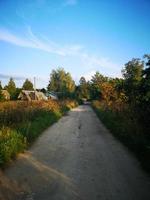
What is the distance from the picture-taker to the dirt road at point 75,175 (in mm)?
5547

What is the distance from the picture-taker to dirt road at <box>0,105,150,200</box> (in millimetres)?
5547

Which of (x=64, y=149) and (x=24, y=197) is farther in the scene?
(x=64, y=149)

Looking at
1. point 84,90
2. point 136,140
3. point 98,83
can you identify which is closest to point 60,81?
point 84,90

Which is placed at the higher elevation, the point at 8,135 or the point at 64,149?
the point at 8,135

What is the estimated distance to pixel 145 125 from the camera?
1018 centimetres

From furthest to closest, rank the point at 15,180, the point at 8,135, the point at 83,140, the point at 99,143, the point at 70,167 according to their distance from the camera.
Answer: the point at 83,140, the point at 99,143, the point at 8,135, the point at 70,167, the point at 15,180

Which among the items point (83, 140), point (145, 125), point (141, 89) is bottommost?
point (83, 140)

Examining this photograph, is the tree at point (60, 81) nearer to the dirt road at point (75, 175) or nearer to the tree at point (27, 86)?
the tree at point (27, 86)

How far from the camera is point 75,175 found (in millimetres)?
6816

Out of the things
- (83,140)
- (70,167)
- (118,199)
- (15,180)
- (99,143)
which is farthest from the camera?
(83,140)

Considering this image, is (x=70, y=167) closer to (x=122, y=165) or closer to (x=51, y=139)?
(x=122, y=165)

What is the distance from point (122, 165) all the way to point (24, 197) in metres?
3.78

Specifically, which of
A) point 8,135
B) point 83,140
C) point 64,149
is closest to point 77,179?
point 64,149

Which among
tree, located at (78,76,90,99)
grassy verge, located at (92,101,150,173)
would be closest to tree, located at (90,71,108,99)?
grassy verge, located at (92,101,150,173)
